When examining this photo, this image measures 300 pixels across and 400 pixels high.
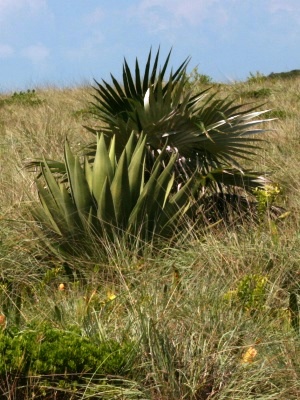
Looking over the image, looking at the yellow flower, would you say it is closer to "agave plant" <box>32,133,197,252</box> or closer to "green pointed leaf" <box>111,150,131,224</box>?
"agave plant" <box>32,133,197,252</box>

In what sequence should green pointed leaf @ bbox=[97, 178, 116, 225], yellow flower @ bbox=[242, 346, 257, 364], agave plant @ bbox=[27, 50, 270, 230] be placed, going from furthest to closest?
1. agave plant @ bbox=[27, 50, 270, 230]
2. green pointed leaf @ bbox=[97, 178, 116, 225]
3. yellow flower @ bbox=[242, 346, 257, 364]

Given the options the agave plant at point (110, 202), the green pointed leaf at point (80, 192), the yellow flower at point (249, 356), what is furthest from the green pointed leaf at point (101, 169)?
the yellow flower at point (249, 356)

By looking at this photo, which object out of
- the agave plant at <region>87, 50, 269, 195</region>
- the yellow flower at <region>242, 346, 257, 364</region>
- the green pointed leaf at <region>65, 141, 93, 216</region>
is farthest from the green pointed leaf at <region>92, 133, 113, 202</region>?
the yellow flower at <region>242, 346, 257, 364</region>

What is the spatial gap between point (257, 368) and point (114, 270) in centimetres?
209

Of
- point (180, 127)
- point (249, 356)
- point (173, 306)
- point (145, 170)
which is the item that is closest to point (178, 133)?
point (180, 127)

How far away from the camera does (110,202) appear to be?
256 inches

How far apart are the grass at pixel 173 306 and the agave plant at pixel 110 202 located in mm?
209

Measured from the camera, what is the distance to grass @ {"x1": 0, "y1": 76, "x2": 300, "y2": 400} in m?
3.85

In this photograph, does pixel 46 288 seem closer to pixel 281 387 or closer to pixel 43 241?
pixel 43 241

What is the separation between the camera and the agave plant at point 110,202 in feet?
21.4

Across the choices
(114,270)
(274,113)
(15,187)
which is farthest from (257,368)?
(274,113)

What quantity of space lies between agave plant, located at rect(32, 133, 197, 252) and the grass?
8.2 inches

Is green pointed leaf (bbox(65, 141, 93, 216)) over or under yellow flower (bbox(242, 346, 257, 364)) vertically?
over

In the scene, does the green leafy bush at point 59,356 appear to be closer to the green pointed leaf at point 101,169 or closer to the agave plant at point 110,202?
the agave plant at point 110,202
